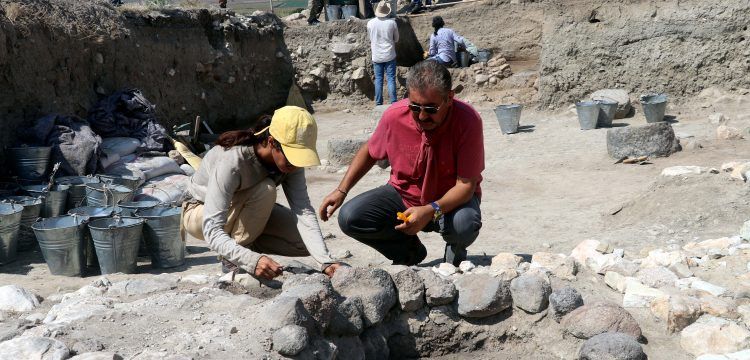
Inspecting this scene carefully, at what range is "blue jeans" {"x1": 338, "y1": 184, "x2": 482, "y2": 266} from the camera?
4.43 meters

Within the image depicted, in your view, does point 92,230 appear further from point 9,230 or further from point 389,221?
point 389,221

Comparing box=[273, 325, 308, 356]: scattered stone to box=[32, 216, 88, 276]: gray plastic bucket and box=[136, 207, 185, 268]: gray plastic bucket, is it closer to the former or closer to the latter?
box=[136, 207, 185, 268]: gray plastic bucket

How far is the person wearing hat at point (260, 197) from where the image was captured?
3.68 meters

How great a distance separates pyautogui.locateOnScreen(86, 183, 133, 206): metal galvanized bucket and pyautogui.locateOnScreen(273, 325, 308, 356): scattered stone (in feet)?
11.0

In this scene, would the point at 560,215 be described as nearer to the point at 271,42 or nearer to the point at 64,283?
the point at 64,283

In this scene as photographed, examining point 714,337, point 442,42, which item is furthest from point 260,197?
point 442,42

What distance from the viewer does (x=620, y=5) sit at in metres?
11.5

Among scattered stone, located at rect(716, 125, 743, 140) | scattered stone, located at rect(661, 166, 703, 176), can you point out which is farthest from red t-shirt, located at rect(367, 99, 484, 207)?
scattered stone, located at rect(716, 125, 743, 140)

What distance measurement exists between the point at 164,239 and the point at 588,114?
6.25 meters

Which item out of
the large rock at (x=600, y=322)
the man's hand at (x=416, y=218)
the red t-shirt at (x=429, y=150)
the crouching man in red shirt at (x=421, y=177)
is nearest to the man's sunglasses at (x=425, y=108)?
the crouching man in red shirt at (x=421, y=177)

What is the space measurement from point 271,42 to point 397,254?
9096 mm

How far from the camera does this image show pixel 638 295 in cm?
390

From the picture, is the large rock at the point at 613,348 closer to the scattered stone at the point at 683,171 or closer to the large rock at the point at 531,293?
the large rock at the point at 531,293

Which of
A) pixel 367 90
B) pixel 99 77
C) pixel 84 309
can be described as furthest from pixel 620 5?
pixel 84 309
